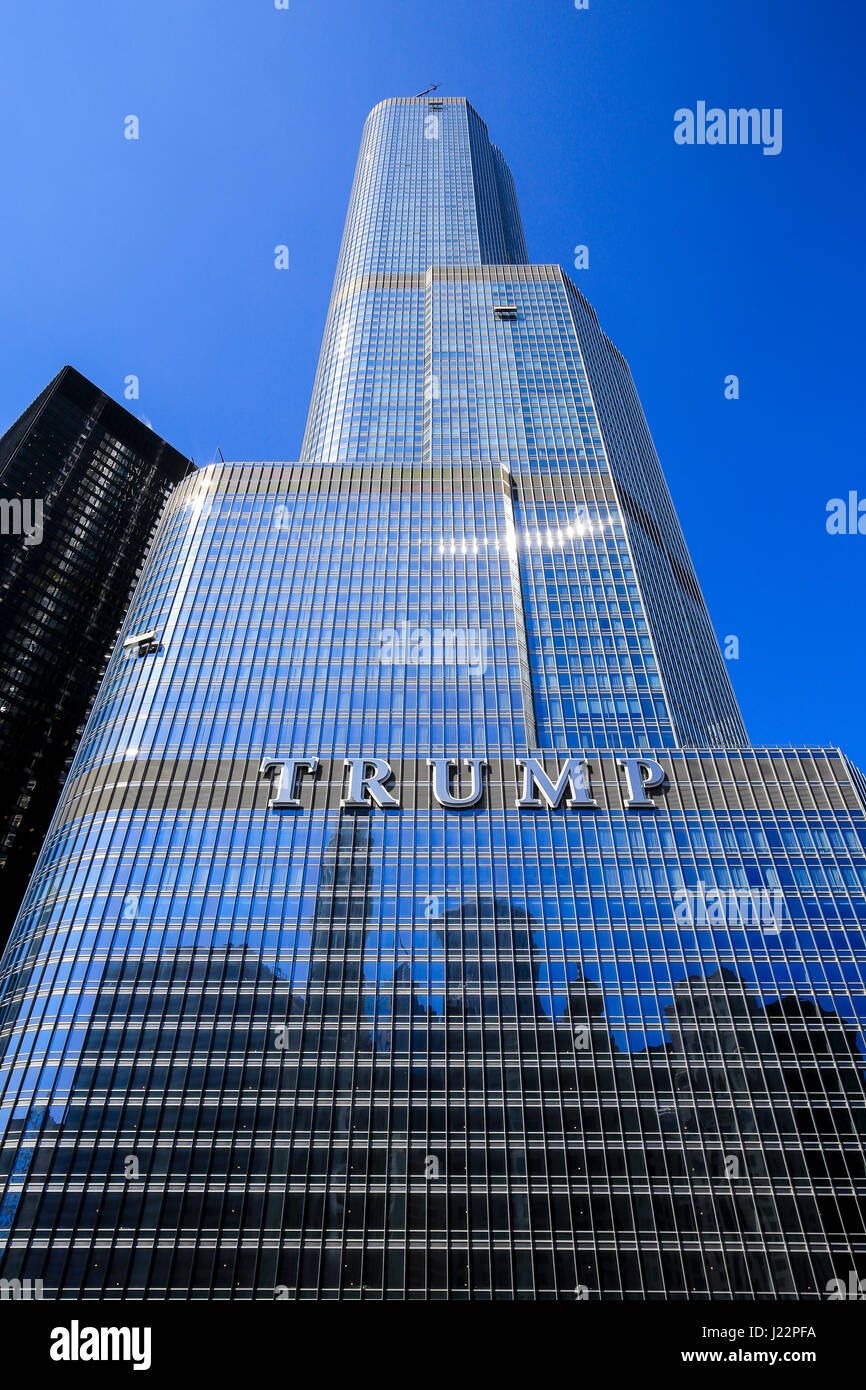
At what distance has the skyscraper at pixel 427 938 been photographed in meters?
56.5

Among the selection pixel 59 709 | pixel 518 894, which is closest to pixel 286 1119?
pixel 518 894

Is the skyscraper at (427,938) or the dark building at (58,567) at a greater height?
the dark building at (58,567)

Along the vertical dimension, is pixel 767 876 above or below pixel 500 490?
below

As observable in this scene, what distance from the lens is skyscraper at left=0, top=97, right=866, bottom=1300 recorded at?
185 feet

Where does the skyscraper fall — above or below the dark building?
below

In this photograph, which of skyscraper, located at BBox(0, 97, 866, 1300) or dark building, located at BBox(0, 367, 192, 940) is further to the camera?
dark building, located at BBox(0, 367, 192, 940)

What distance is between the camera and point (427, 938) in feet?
231

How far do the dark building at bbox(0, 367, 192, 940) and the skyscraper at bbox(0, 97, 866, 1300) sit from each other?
45200 millimetres

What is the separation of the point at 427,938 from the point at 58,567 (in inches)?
4690

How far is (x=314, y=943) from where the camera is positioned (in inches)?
2758

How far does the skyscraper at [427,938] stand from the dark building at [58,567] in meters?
45.2

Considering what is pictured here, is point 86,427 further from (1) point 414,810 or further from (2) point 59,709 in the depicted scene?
(1) point 414,810

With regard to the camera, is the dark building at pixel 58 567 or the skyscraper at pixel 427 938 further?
the dark building at pixel 58 567

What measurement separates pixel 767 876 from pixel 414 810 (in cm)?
3337
